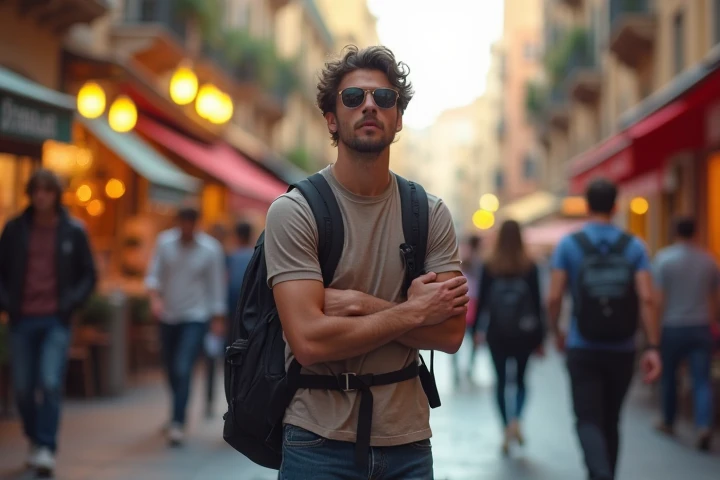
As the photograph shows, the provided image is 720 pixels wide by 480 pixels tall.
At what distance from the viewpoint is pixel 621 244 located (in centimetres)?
618

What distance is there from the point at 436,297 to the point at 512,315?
5673mm

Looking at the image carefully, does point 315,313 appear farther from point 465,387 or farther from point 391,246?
point 465,387

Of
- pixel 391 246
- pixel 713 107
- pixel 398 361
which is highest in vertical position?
pixel 713 107

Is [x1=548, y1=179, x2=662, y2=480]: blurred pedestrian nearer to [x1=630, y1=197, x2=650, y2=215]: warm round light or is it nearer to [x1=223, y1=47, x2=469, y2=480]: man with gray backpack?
[x1=223, y1=47, x2=469, y2=480]: man with gray backpack

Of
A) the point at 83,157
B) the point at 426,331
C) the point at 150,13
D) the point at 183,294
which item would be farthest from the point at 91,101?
the point at 426,331

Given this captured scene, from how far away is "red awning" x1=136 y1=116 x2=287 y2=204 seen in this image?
55.5ft

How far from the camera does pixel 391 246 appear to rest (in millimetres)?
3350

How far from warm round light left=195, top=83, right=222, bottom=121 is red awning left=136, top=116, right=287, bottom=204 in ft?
4.70

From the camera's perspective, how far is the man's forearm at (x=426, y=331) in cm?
324

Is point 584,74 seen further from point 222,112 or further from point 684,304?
point 684,304

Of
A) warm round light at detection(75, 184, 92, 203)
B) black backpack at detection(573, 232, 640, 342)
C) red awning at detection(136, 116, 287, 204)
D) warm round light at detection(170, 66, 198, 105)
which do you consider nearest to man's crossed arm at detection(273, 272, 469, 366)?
black backpack at detection(573, 232, 640, 342)

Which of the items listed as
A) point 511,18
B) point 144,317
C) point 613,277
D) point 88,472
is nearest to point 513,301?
point 613,277

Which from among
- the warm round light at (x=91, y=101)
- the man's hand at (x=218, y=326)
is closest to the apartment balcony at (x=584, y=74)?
the warm round light at (x=91, y=101)

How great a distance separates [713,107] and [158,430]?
238 inches
